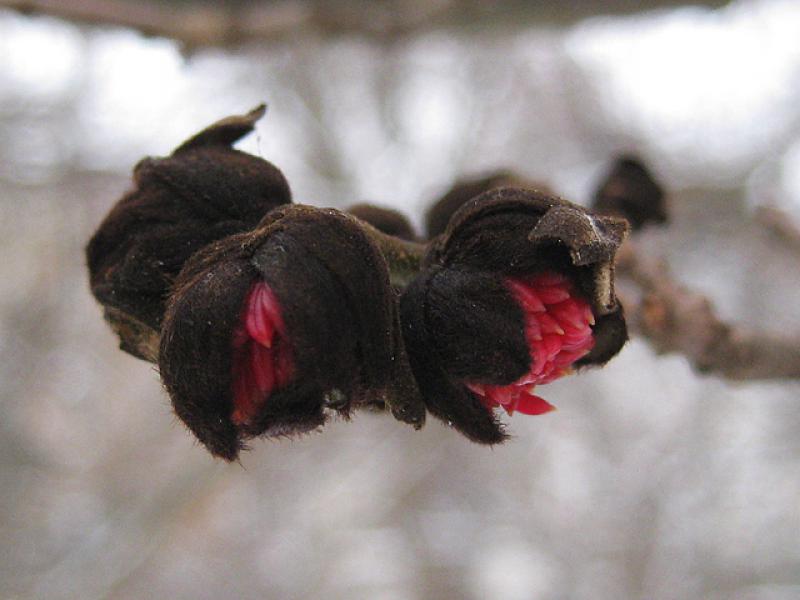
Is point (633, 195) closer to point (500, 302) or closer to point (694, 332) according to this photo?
point (694, 332)

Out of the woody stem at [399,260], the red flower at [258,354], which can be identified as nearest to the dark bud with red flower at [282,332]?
the red flower at [258,354]

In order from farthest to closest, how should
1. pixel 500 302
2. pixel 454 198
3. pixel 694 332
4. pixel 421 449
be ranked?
pixel 421 449 < pixel 694 332 < pixel 454 198 < pixel 500 302

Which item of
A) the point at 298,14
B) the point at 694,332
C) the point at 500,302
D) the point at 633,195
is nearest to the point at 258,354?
the point at 500,302

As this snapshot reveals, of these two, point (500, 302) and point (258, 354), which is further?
point (500, 302)

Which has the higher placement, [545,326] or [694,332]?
[545,326]

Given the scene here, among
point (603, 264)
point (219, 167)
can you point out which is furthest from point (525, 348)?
point (219, 167)

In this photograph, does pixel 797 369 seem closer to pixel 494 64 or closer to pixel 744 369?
pixel 744 369
